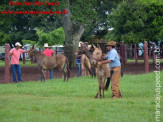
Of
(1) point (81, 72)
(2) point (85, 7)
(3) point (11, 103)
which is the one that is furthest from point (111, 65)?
(2) point (85, 7)

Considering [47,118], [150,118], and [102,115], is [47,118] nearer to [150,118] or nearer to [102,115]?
[102,115]

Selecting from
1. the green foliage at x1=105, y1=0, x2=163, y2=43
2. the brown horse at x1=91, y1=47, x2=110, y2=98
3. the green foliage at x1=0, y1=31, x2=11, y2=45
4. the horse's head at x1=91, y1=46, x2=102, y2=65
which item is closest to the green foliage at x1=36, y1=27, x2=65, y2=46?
the green foliage at x1=105, y1=0, x2=163, y2=43

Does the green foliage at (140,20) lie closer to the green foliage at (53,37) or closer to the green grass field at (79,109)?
the green foliage at (53,37)

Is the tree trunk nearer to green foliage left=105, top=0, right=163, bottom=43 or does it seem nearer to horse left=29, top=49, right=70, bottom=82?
green foliage left=105, top=0, right=163, bottom=43

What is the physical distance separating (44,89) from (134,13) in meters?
22.9

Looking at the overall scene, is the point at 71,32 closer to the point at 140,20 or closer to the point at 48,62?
the point at 140,20

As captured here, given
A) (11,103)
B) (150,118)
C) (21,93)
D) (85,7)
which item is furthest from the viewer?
(85,7)

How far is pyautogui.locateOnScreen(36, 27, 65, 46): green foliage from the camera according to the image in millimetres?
33547

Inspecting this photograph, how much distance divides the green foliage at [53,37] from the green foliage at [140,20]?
720cm

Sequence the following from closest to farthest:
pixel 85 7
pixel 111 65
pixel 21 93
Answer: pixel 111 65, pixel 21 93, pixel 85 7

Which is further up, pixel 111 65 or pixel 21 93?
pixel 111 65

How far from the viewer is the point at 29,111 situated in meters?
10.8

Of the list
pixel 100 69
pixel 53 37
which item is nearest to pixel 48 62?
pixel 100 69

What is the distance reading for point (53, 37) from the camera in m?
34.1
